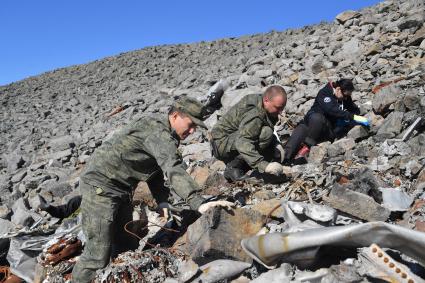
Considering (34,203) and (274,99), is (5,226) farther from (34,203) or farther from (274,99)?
(274,99)

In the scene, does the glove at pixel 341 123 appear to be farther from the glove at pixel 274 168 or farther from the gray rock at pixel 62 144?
the gray rock at pixel 62 144

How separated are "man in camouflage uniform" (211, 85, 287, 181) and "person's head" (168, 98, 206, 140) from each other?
5.29ft

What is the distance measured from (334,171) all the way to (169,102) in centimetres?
881

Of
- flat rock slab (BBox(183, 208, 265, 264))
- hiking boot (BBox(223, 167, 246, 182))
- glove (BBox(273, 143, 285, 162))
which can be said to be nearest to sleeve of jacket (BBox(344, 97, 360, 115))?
glove (BBox(273, 143, 285, 162))

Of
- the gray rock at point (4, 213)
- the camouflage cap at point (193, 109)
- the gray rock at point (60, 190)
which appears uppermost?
the camouflage cap at point (193, 109)

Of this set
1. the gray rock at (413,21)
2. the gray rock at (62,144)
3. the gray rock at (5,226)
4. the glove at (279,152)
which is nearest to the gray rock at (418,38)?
the gray rock at (413,21)

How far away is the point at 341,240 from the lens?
2756 millimetres

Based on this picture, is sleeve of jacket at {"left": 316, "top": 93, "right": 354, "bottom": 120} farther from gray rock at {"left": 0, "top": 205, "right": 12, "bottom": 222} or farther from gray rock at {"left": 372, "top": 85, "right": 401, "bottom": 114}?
gray rock at {"left": 0, "top": 205, "right": 12, "bottom": 222}

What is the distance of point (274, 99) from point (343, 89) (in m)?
1.94

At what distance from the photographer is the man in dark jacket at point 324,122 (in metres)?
6.38

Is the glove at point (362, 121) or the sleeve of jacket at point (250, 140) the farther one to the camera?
the glove at point (362, 121)

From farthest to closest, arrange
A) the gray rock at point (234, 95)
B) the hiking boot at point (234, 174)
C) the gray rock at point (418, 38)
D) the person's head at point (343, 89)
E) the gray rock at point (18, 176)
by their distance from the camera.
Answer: the gray rock at point (18, 176) < the gray rock at point (234, 95) < the gray rock at point (418, 38) < the person's head at point (343, 89) < the hiking boot at point (234, 174)

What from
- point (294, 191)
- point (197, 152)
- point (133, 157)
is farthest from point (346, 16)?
point (133, 157)

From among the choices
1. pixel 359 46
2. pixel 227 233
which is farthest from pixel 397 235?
pixel 359 46
